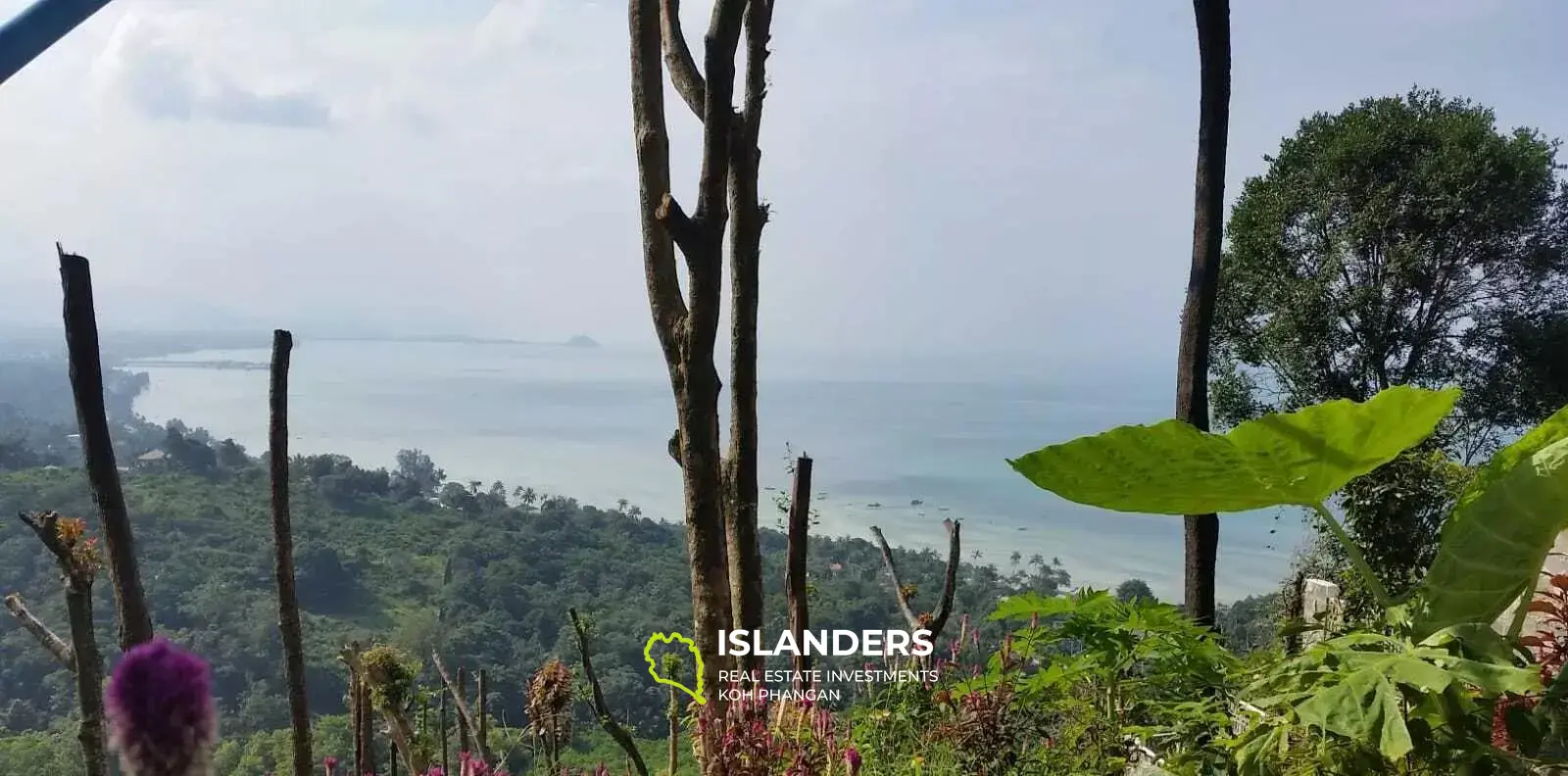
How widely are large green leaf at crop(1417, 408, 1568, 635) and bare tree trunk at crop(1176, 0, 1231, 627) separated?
156 centimetres

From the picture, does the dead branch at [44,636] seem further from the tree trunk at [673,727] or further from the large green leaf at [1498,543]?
the large green leaf at [1498,543]

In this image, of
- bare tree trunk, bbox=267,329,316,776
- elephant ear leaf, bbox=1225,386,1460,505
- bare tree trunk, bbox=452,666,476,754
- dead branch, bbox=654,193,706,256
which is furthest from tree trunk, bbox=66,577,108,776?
elephant ear leaf, bbox=1225,386,1460,505

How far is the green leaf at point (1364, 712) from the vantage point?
590mm

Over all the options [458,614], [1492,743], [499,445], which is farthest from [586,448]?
[1492,743]

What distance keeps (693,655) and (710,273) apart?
89 cm

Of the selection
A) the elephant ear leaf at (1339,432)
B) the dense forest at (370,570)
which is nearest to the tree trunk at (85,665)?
the dense forest at (370,570)

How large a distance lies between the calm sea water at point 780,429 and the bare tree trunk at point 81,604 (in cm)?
83

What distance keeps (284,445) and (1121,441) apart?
8.49 ft

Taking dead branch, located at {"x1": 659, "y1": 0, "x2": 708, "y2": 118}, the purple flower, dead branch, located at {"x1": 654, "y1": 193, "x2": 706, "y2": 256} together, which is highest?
dead branch, located at {"x1": 659, "y1": 0, "x2": 708, "y2": 118}

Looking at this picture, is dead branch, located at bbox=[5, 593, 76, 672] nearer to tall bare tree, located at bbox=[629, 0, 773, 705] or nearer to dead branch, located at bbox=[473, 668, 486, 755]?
dead branch, located at bbox=[473, 668, 486, 755]

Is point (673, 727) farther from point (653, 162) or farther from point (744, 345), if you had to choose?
point (653, 162)

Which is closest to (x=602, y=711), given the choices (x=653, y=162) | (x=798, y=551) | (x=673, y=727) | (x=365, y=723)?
(x=673, y=727)

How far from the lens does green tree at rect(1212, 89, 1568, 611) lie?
5.92 m

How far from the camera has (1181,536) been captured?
7.84 feet
